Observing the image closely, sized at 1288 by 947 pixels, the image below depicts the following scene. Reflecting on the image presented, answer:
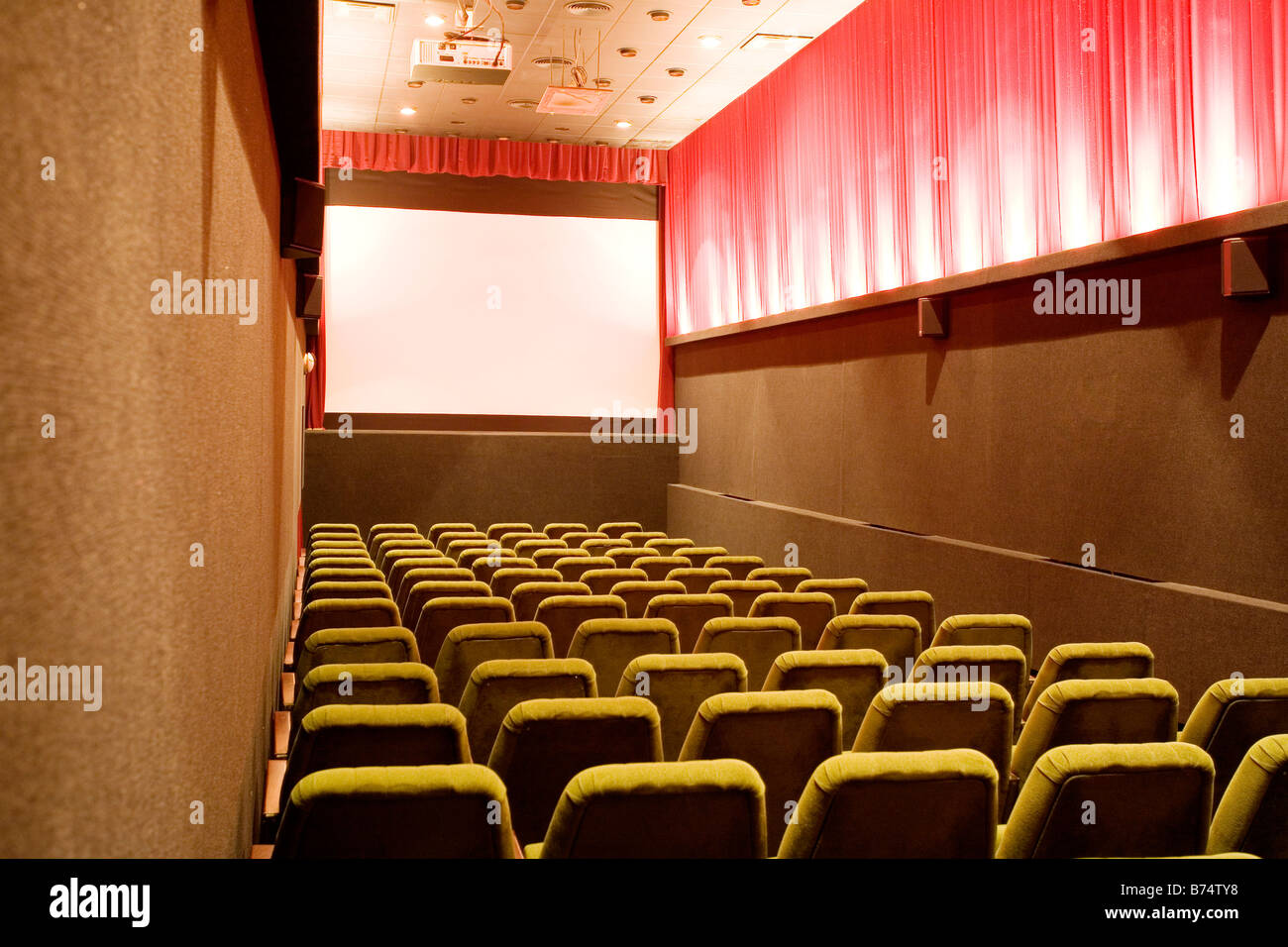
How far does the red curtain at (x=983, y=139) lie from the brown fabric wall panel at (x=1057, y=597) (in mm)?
1958

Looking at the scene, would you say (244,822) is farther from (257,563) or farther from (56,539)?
(56,539)

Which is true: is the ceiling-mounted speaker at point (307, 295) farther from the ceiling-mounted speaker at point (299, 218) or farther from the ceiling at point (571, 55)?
the ceiling-mounted speaker at point (299, 218)

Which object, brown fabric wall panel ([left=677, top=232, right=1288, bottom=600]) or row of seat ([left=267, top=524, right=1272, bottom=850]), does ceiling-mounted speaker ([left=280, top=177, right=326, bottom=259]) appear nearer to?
row of seat ([left=267, top=524, right=1272, bottom=850])

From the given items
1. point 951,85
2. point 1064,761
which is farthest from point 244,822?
point 951,85

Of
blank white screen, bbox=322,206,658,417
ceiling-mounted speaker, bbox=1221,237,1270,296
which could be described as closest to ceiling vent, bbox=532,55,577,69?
blank white screen, bbox=322,206,658,417

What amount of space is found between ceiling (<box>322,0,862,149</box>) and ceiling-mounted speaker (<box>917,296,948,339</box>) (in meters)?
3.21

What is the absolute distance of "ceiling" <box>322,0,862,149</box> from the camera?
9.76 metres

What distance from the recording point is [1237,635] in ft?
16.5

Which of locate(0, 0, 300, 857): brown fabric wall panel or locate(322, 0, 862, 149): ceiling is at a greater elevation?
locate(322, 0, 862, 149): ceiling

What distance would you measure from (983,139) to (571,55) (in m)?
4.76

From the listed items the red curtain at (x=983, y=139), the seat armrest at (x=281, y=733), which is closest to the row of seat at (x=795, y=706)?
the seat armrest at (x=281, y=733)

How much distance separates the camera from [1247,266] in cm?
500

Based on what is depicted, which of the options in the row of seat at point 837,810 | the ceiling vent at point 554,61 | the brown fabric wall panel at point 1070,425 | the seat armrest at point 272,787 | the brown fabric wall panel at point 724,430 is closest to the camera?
the row of seat at point 837,810

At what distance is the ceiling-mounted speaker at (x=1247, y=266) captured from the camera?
4.98 meters
